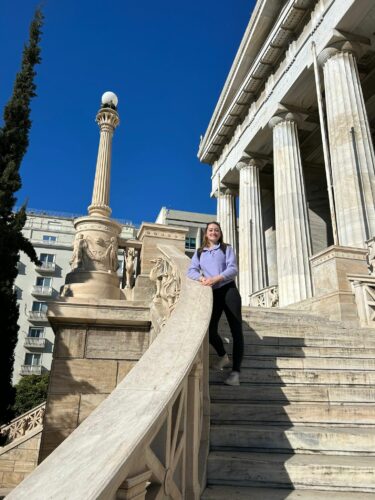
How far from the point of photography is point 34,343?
131 feet

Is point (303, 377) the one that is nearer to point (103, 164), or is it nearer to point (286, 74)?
point (103, 164)

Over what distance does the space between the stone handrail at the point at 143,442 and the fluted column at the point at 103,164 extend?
6.20 meters

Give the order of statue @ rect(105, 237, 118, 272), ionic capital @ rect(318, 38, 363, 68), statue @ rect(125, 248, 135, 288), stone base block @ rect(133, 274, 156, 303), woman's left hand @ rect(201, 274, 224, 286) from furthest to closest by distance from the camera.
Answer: ionic capital @ rect(318, 38, 363, 68) < statue @ rect(125, 248, 135, 288) < statue @ rect(105, 237, 118, 272) < stone base block @ rect(133, 274, 156, 303) < woman's left hand @ rect(201, 274, 224, 286)

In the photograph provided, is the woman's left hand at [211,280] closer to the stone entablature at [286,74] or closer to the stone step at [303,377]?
the stone step at [303,377]

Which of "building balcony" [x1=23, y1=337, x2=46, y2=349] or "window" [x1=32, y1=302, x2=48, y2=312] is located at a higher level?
"window" [x1=32, y1=302, x2=48, y2=312]

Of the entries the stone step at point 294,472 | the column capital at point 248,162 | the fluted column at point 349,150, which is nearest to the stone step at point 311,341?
the stone step at point 294,472

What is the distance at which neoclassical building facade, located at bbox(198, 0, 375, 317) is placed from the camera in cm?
1188

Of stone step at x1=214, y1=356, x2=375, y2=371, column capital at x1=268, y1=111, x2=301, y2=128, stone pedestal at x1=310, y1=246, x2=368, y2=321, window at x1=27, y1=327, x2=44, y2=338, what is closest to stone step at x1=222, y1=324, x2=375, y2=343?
stone step at x1=214, y1=356, x2=375, y2=371

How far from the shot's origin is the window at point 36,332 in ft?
133

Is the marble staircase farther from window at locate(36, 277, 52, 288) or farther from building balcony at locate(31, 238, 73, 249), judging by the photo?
building balcony at locate(31, 238, 73, 249)

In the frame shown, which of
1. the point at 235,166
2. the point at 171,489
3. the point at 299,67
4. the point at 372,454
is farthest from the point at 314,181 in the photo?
the point at 171,489

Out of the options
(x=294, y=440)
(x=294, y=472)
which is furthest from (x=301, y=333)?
(x=294, y=472)

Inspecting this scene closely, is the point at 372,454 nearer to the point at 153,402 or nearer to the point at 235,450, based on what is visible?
the point at 235,450

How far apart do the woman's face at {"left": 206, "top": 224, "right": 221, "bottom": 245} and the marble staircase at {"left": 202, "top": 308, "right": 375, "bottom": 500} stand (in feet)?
4.97
